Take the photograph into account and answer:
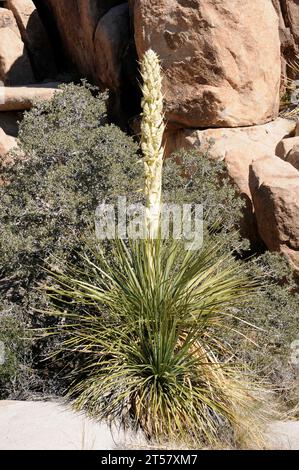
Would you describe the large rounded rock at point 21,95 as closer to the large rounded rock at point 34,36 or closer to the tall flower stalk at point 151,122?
the large rounded rock at point 34,36

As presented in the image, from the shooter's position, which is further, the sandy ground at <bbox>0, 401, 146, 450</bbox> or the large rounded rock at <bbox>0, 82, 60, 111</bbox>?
the large rounded rock at <bbox>0, 82, 60, 111</bbox>

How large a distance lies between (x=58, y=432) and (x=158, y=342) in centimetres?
111

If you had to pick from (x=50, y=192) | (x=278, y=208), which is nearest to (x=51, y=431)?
(x=50, y=192)

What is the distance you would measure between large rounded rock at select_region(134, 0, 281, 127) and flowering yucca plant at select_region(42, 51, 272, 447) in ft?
12.8

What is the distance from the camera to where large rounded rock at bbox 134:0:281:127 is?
37.5ft

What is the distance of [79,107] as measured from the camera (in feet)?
35.7

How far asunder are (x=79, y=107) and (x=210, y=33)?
79.5 inches

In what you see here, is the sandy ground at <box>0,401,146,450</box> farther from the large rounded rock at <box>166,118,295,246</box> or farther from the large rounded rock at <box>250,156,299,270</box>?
the large rounded rock at <box>166,118,295,246</box>

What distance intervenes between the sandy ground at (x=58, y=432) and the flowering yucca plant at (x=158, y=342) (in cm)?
17

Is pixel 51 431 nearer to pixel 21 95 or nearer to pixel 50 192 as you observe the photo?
pixel 50 192

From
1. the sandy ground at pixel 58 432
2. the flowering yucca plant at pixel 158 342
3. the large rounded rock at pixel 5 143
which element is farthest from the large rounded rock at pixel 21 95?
the sandy ground at pixel 58 432

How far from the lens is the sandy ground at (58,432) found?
268 inches

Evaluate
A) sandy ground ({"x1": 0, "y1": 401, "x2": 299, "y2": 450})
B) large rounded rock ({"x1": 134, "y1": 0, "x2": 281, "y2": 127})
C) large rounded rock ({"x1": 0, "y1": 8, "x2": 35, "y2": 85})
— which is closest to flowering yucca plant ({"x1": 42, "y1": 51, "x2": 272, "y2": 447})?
sandy ground ({"x1": 0, "y1": 401, "x2": 299, "y2": 450})
